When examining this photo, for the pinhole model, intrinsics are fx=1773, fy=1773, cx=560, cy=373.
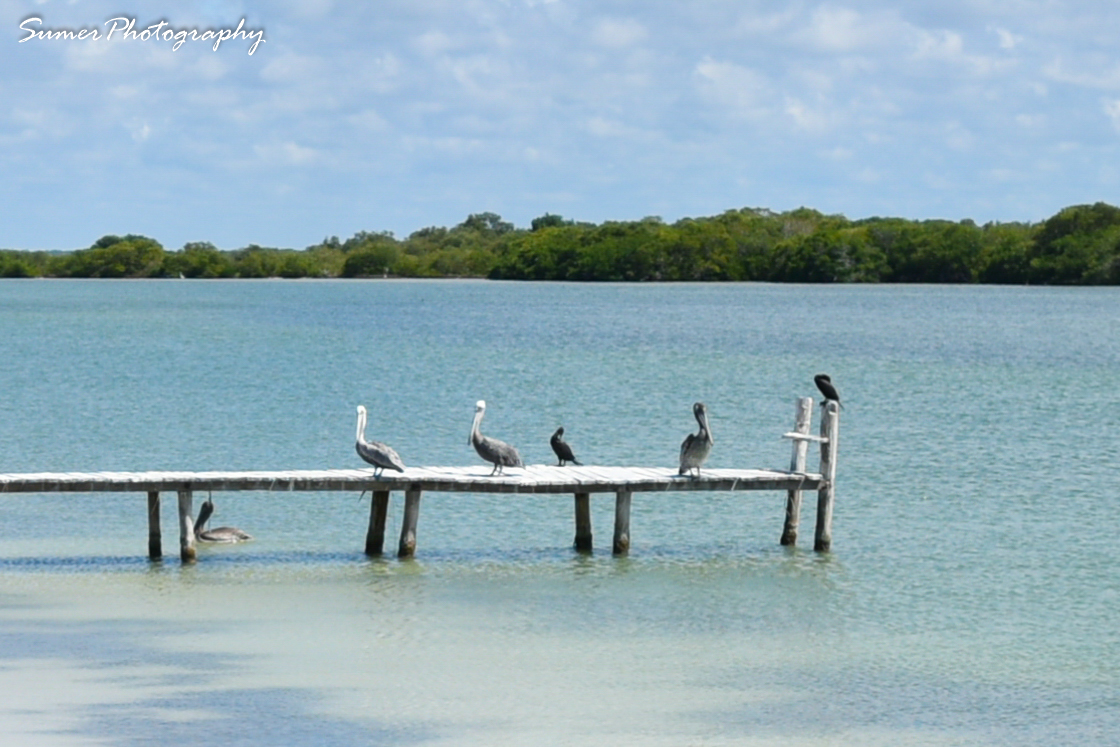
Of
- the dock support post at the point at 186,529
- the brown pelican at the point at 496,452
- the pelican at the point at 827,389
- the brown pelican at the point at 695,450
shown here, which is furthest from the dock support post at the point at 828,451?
the dock support post at the point at 186,529

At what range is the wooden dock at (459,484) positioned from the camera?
1472 cm

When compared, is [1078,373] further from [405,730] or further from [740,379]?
[405,730]

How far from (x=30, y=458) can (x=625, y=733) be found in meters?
15.1

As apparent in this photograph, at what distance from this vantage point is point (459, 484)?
49.3 ft

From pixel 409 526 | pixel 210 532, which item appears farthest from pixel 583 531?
pixel 210 532

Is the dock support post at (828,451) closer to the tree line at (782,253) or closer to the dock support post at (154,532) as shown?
the dock support post at (154,532)

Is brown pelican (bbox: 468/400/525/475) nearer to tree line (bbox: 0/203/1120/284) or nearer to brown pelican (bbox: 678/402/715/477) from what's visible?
brown pelican (bbox: 678/402/715/477)

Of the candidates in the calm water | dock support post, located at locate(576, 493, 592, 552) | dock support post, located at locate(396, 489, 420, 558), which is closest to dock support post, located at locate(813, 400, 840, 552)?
the calm water

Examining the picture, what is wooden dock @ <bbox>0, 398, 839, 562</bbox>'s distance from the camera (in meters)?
14.7

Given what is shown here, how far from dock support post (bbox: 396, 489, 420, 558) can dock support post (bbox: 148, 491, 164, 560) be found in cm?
210

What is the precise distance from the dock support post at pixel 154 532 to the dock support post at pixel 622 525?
4020 mm

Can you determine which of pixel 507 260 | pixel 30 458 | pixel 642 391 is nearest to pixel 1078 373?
pixel 642 391

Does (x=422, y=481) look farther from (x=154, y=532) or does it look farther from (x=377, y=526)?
(x=154, y=532)

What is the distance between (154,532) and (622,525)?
4.12 m
